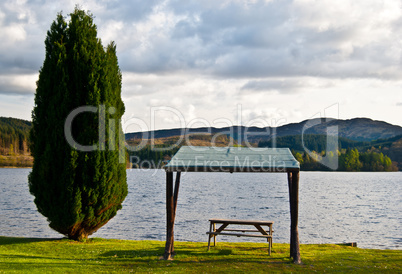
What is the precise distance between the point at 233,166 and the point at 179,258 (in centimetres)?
360

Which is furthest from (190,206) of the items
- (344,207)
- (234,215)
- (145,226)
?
(344,207)

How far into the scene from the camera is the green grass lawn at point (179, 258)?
10.9 m

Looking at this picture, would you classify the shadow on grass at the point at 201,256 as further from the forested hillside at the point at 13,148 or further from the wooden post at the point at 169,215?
the forested hillside at the point at 13,148

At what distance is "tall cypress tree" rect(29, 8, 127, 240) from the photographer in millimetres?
14195

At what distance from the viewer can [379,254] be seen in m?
13.6

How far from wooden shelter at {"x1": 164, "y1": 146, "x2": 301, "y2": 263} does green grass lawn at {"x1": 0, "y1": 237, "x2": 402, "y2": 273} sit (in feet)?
2.60

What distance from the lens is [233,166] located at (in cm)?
1175

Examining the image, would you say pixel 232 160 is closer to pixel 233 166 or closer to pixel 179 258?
pixel 233 166

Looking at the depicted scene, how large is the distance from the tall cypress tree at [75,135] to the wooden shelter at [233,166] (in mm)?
3626

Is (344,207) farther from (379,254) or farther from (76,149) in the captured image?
(76,149)

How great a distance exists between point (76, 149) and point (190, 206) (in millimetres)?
24896

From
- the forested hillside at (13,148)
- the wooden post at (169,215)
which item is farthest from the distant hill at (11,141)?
the wooden post at (169,215)

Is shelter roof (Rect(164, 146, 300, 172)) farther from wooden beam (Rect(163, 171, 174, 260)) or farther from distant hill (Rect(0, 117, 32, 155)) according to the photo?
distant hill (Rect(0, 117, 32, 155))

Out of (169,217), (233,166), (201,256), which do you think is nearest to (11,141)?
(169,217)
